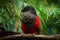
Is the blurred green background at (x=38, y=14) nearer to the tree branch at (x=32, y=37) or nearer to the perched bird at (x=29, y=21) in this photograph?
the perched bird at (x=29, y=21)

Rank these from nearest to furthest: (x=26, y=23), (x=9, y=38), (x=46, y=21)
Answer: (x=9, y=38) < (x=26, y=23) < (x=46, y=21)

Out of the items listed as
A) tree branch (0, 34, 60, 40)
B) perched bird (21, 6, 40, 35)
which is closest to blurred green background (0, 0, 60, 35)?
perched bird (21, 6, 40, 35)

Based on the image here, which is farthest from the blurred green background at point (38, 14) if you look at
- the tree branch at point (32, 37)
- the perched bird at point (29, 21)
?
the tree branch at point (32, 37)

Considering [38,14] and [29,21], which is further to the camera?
[38,14]

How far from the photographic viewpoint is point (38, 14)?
1861 millimetres

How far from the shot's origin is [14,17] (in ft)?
5.71

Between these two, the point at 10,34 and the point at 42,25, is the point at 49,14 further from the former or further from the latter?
the point at 10,34

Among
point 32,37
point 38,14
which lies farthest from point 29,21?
point 38,14

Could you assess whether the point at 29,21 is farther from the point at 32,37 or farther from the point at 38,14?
the point at 38,14

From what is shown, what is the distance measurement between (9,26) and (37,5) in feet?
1.46

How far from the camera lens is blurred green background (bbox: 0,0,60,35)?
1.68 meters

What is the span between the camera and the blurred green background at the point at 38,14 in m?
1.68

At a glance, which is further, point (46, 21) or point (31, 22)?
point (46, 21)

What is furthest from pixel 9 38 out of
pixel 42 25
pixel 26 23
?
pixel 42 25
